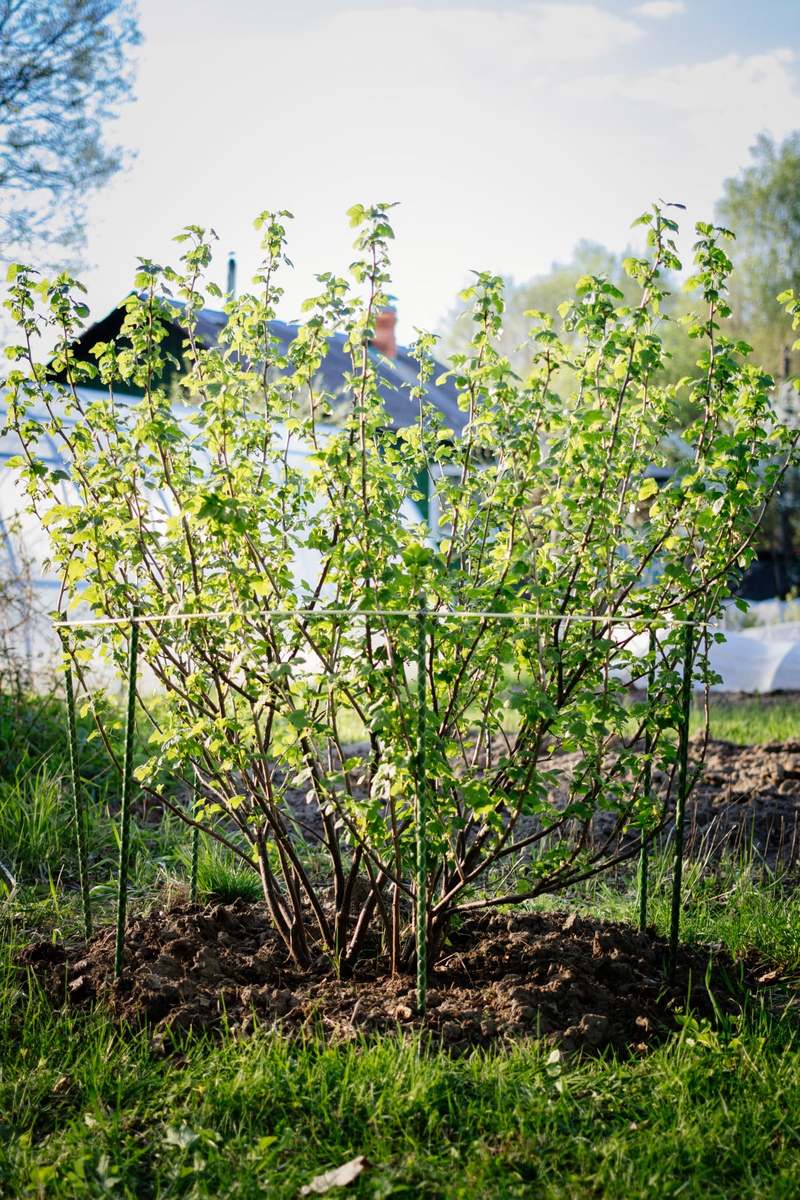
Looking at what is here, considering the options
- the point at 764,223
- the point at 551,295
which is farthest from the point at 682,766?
the point at 551,295

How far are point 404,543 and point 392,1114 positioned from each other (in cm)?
145

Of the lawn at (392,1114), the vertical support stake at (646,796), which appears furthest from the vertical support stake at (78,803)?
the vertical support stake at (646,796)

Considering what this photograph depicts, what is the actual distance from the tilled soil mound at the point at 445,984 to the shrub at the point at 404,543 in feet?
0.61

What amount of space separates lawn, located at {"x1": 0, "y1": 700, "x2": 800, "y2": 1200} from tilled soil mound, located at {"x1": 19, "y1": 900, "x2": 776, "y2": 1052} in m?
0.11

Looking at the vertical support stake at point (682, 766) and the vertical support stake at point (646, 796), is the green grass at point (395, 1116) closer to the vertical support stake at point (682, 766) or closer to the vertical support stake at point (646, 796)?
the vertical support stake at point (682, 766)

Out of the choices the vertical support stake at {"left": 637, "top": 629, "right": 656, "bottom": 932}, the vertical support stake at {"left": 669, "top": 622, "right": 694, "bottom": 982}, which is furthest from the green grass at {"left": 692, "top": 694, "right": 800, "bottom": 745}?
the vertical support stake at {"left": 669, "top": 622, "right": 694, "bottom": 982}

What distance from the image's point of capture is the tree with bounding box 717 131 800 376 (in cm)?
2931

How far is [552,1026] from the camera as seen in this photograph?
293 cm

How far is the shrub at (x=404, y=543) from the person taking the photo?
283 cm

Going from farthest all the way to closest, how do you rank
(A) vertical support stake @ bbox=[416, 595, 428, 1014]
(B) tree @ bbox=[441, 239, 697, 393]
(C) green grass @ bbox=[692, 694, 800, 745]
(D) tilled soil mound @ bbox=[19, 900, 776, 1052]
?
1. (B) tree @ bbox=[441, 239, 697, 393]
2. (C) green grass @ bbox=[692, 694, 800, 745]
3. (D) tilled soil mound @ bbox=[19, 900, 776, 1052]
4. (A) vertical support stake @ bbox=[416, 595, 428, 1014]

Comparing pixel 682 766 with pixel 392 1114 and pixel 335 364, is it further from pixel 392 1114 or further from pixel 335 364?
pixel 335 364

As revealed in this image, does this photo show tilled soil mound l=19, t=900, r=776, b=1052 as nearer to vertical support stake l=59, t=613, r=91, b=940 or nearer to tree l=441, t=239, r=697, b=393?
vertical support stake l=59, t=613, r=91, b=940

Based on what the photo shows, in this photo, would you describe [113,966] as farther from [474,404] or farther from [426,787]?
[474,404]

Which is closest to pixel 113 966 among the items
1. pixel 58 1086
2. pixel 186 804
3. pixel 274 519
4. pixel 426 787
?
pixel 58 1086
